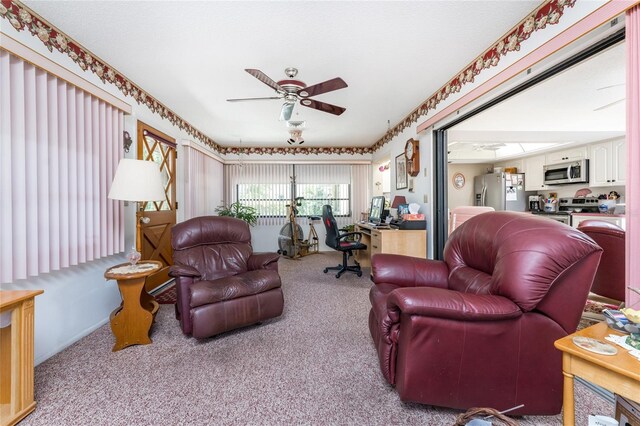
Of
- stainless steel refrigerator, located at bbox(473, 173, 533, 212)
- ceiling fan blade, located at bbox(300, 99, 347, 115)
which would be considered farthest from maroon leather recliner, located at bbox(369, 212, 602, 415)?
Answer: stainless steel refrigerator, located at bbox(473, 173, 533, 212)

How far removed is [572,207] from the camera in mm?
4730

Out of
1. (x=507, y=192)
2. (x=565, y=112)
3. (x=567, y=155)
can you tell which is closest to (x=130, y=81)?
(x=565, y=112)

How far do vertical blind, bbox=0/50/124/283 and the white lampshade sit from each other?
0.35 metres

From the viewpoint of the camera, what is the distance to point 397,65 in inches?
95.6

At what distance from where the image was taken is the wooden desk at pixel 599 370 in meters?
0.76

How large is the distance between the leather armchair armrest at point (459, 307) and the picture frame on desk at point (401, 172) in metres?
3.07

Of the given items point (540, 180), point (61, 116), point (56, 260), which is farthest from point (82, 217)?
point (540, 180)

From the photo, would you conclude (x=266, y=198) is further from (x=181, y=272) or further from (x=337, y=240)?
(x=181, y=272)

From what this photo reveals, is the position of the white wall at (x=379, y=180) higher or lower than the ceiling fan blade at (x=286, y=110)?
lower

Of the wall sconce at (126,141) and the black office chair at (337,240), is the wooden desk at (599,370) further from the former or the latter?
the wall sconce at (126,141)

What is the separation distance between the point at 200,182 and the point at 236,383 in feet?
12.4

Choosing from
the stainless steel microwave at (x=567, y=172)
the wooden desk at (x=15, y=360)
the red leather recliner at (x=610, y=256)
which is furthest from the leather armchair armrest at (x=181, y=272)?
the stainless steel microwave at (x=567, y=172)

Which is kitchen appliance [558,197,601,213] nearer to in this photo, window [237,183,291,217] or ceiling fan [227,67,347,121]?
ceiling fan [227,67,347,121]

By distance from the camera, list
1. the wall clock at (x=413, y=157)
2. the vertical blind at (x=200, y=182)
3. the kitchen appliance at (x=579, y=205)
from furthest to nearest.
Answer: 1. the kitchen appliance at (x=579, y=205)
2. the vertical blind at (x=200, y=182)
3. the wall clock at (x=413, y=157)
